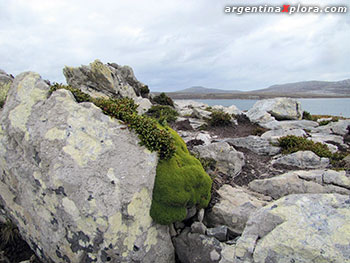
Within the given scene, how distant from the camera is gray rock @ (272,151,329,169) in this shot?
9438mm

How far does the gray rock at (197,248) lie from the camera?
16.5ft

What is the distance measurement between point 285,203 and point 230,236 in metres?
1.81

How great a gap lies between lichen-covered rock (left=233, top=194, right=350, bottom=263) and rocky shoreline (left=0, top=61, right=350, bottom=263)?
0.06 ft

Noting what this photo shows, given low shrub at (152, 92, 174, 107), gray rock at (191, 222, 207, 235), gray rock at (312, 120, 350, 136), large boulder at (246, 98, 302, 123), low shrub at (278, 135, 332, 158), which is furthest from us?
low shrub at (152, 92, 174, 107)

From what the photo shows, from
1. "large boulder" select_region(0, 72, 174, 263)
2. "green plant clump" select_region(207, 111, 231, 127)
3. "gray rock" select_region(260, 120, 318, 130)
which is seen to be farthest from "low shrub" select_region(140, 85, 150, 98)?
"large boulder" select_region(0, 72, 174, 263)

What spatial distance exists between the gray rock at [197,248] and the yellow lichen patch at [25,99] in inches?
191

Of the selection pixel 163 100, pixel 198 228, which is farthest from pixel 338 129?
pixel 163 100

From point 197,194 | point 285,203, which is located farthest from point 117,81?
point 285,203

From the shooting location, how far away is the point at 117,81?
28.6 metres

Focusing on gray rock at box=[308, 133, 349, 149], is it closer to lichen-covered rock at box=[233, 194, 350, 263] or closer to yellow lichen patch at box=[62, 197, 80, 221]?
Answer: lichen-covered rock at box=[233, 194, 350, 263]

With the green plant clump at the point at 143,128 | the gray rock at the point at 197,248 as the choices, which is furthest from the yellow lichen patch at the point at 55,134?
the gray rock at the point at 197,248

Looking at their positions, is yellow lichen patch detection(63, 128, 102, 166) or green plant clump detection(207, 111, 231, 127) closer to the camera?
yellow lichen patch detection(63, 128, 102, 166)

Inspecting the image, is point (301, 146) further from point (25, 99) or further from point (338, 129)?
point (25, 99)

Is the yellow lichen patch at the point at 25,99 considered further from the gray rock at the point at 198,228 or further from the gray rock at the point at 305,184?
the gray rock at the point at 305,184
